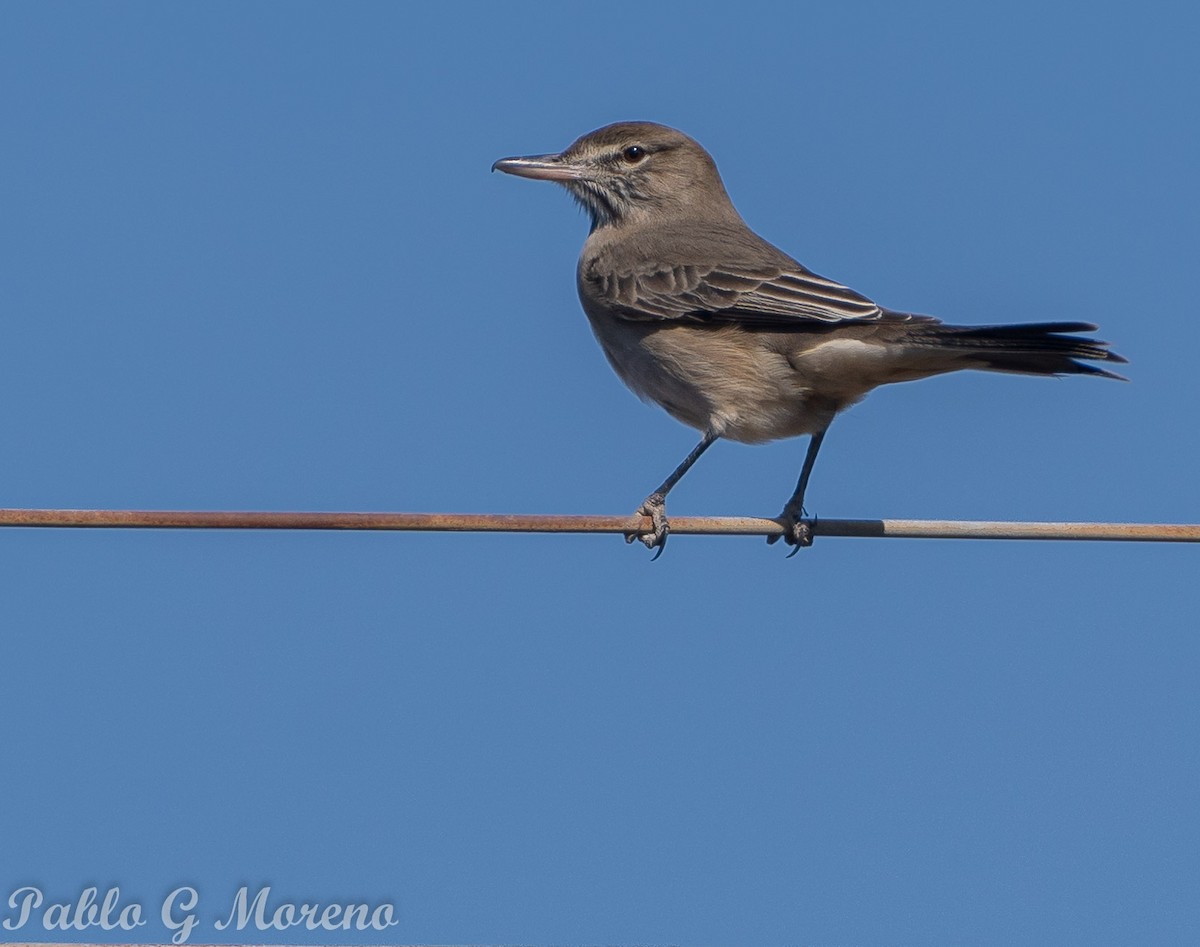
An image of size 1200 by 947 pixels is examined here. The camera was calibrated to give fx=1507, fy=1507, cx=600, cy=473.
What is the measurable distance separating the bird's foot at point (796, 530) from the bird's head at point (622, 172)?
2.87 meters

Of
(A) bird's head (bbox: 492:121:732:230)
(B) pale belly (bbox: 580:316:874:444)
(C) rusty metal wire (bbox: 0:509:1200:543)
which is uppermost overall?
(A) bird's head (bbox: 492:121:732:230)

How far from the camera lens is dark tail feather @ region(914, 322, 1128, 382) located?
6.95 meters

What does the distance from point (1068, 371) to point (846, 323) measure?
1426mm

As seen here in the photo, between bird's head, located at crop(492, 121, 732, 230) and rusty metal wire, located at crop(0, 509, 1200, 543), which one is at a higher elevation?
bird's head, located at crop(492, 121, 732, 230)

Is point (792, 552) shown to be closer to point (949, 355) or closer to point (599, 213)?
point (949, 355)

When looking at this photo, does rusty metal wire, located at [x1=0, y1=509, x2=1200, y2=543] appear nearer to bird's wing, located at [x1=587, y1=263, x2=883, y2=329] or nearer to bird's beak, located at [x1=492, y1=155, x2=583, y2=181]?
bird's wing, located at [x1=587, y1=263, x2=883, y2=329]

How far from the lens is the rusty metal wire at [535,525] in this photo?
4945 millimetres

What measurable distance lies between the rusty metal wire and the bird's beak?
506 cm

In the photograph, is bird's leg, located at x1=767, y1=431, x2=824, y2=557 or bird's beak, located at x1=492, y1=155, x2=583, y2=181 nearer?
bird's leg, located at x1=767, y1=431, x2=824, y2=557

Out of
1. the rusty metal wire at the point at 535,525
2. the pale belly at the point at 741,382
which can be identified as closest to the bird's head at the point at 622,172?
the pale belly at the point at 741,382

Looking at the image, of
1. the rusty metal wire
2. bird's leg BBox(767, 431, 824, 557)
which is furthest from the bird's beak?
the rusty metal wire

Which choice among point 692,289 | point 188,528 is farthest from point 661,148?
point 188,528

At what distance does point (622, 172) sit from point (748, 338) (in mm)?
2447

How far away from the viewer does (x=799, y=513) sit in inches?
341
